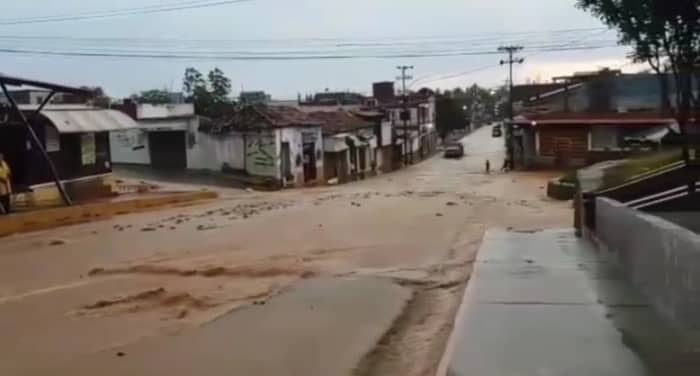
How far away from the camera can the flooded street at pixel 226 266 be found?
9148mm

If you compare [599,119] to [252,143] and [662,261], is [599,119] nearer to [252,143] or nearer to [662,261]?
[252,143]

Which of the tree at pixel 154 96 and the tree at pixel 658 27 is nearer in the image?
the tree at pixel 658 27

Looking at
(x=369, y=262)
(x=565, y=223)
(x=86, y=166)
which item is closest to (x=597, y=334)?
(x=369, y=262)

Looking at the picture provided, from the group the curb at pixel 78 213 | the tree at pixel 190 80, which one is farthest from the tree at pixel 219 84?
the curb at pixel 78 213

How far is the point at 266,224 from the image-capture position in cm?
2288

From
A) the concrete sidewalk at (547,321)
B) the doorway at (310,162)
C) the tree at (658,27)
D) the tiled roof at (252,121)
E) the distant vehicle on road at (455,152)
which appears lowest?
the distant vehicle on road at (455,152)

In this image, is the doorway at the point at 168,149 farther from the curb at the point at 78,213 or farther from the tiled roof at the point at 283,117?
the curb at the point at 78,213

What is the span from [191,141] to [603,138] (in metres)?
22.6

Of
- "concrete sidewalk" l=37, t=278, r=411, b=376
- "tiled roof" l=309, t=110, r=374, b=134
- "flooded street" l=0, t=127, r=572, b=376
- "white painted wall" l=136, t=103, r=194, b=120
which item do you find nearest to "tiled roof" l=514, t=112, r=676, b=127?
"tiled roof" l=309, t=110, r=374, b=134

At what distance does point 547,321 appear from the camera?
7188mm

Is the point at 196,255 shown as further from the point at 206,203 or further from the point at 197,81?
the point at 197,81

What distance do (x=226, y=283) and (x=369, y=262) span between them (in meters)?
2.73

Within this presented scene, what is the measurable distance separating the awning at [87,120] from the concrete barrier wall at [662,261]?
22.6 meters

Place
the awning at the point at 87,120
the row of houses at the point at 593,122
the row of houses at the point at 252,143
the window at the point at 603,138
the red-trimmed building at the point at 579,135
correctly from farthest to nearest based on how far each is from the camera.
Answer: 1. the window at the point at 603,138
2. the row of houses at the point at 593,122
3. the red-trimmed building at the point at 579,135
4. the row of houses at the point at 252,143
5. the awning at the point at 87,120
